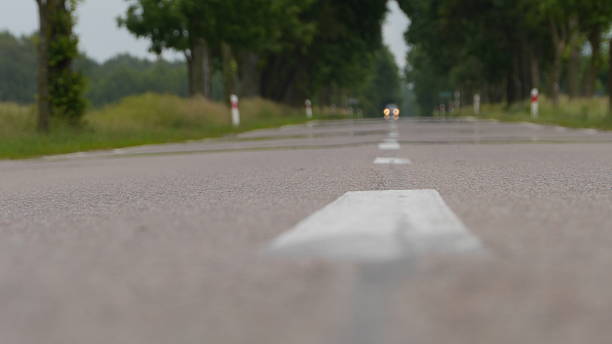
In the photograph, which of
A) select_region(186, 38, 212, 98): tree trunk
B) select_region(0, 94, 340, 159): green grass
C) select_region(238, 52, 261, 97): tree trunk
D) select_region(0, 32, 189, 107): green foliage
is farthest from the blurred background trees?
select_region(0, 32, 189, 107): green foliage

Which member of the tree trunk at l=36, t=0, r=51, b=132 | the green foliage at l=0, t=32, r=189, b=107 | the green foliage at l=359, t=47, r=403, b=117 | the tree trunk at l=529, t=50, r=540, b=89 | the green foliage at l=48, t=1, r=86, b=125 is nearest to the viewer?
the tree trunk at l=36, t=0, r=51, b=132

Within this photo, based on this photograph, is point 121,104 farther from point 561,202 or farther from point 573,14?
point 561,202

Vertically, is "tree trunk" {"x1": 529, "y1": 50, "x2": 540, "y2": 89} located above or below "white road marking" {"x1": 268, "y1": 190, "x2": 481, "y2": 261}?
above

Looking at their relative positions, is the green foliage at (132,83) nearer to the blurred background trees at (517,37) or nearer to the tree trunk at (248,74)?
the blurred background trees at (517,37)

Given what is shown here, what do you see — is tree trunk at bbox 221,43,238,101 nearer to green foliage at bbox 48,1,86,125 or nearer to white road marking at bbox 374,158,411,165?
green foliage at bbox 48,1,86,125

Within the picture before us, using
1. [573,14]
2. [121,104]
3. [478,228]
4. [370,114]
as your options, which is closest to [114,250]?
[478,228]

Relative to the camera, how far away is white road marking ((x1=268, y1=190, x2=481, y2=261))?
1.83 metres

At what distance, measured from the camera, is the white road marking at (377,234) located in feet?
6.01

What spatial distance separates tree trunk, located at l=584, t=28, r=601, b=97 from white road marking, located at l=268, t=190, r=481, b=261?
108 feet

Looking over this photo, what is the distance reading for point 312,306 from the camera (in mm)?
1448

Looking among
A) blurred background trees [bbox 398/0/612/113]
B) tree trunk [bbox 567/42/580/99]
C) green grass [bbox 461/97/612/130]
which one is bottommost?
green grass [bbox 461/97/612/130]

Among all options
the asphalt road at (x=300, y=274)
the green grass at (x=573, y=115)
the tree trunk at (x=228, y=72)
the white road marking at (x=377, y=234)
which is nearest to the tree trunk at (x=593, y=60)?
the green grass at (x=573, y=115)

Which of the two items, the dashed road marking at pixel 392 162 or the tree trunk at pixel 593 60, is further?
the tree trunk at pixel 593 60

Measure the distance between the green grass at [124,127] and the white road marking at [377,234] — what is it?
27.5 ft
